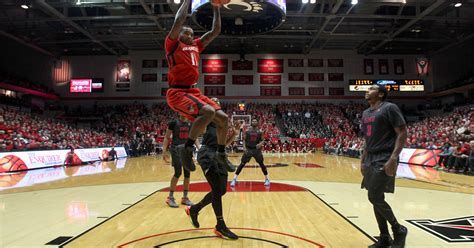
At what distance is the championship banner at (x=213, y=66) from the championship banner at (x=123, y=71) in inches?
368

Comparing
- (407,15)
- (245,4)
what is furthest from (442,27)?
(245,4)

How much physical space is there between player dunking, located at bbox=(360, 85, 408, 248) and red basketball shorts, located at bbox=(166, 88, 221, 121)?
2.12 meters

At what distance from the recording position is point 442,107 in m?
37.6

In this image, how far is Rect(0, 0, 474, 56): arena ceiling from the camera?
2627 cm

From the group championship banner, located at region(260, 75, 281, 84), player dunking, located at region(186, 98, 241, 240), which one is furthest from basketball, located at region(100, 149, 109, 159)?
championship banner, located at region(260, 75, 281, 84)

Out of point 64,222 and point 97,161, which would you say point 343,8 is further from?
point 64,222

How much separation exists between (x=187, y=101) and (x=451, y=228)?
4403mm

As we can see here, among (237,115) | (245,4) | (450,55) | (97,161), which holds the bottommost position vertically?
(97,161)

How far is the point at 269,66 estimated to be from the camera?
40500mm

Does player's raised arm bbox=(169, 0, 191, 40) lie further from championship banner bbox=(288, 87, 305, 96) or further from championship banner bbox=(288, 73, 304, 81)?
championship banner bbox=(288, 73, 304, 81)

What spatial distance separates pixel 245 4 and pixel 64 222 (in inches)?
515

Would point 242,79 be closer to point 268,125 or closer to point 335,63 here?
point 268,125

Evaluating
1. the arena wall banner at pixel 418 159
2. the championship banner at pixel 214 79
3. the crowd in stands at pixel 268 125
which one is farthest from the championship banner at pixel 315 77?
the arena wall banner at pixel 418 159

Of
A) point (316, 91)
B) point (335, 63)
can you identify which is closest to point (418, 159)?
point (316, 91)
